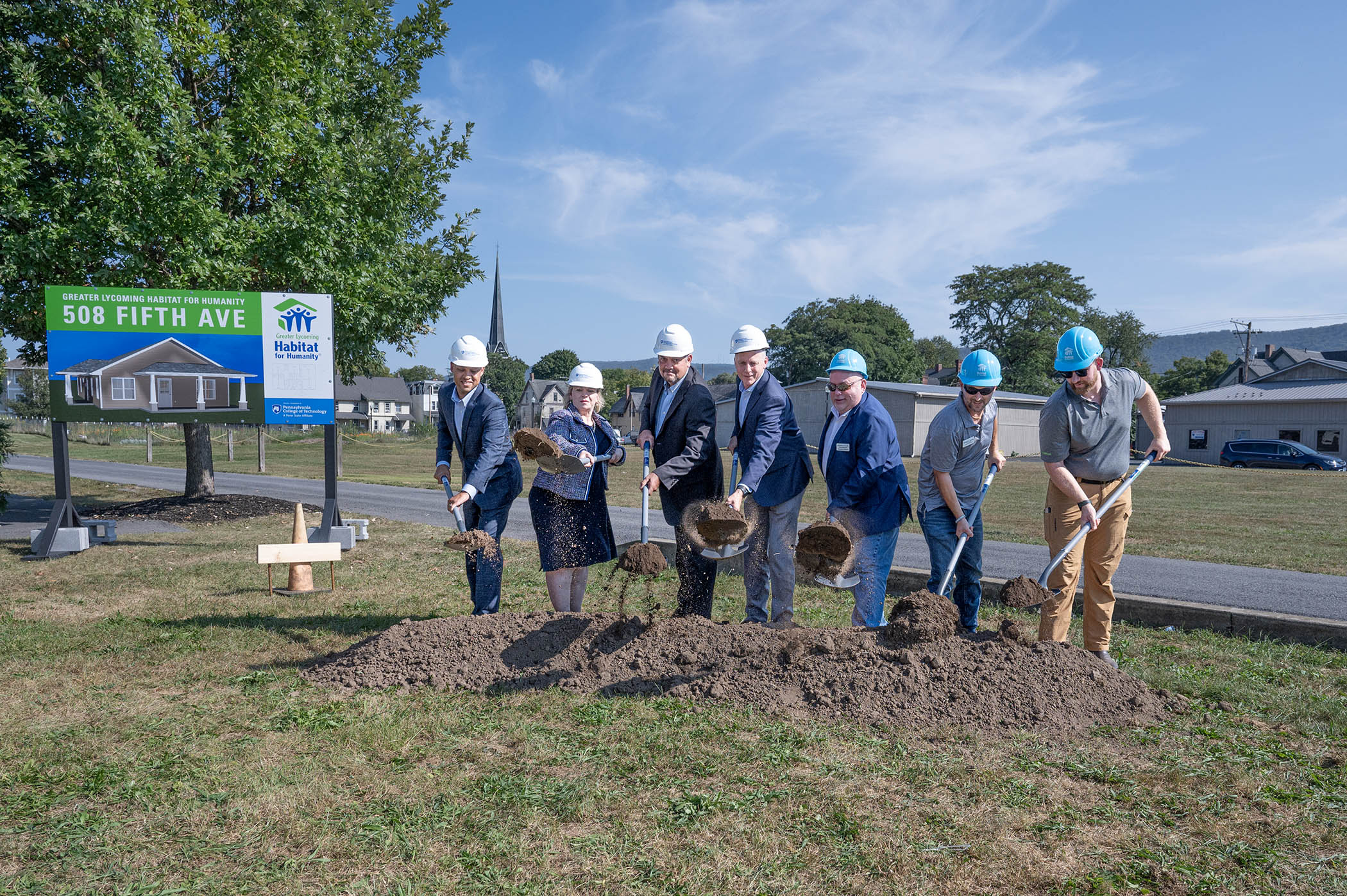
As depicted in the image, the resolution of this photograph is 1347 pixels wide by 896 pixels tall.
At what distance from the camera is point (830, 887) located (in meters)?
2.71

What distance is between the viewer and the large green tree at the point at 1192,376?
65.8m

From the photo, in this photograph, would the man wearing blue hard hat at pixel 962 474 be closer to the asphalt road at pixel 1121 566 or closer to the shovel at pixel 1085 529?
the shovel at pixel 1085 529

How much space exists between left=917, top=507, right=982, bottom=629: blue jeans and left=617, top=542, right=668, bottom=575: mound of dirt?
1.74 m

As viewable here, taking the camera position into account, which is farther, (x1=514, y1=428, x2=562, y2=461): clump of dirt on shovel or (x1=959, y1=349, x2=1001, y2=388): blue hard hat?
(x1=514, y1=428, x2=562, y2=461): clump of dirt on shovel

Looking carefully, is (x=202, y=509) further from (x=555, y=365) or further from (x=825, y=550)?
(x=555, y=365)

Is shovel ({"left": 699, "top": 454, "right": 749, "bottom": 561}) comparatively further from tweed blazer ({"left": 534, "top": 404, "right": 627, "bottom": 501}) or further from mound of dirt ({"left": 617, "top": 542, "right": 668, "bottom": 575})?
tweed blazer ({"left": 534, "top": 404, "right": 627, "bottom": 501})

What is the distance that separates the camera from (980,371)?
4.94m

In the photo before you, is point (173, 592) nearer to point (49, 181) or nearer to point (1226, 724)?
point (49, 181)

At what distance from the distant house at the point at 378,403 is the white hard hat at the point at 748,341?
274 ft

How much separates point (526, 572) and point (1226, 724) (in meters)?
6.24

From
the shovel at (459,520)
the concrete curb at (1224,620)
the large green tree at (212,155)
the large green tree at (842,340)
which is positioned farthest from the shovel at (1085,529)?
the large green tree at (842,340)

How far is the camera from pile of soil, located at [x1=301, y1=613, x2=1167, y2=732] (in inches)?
165

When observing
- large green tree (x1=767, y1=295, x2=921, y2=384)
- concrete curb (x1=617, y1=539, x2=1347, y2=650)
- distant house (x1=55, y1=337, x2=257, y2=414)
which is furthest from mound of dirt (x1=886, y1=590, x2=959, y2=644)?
large green tree (x1=767, y1=295, x2=921, y2=384)

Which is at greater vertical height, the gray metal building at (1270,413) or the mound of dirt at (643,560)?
the gray metal building at (1270,413)
